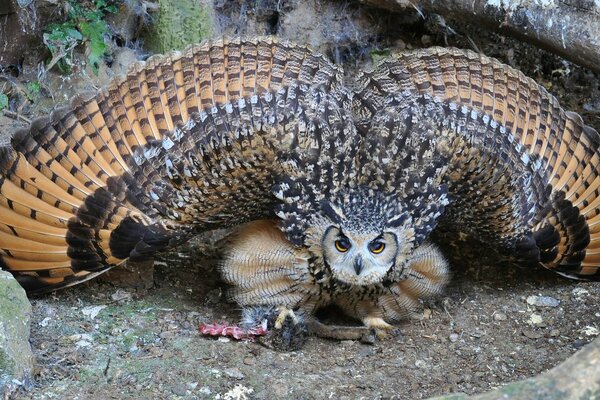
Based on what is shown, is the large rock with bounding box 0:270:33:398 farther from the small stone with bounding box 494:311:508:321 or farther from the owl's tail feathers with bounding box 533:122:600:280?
the owl's tail feathers with bounding box 533:122:600:280

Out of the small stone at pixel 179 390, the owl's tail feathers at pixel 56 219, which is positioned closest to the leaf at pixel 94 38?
the owl's tail feathers at pixel 56 219

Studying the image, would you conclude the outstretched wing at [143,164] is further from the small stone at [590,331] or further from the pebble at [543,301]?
the small stone at [590,331]

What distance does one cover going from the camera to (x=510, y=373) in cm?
476

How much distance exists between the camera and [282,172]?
4773 mm

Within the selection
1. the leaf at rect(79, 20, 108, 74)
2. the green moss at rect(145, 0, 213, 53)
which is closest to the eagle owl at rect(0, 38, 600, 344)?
the leaf at rect(79, 20, 108, 74)

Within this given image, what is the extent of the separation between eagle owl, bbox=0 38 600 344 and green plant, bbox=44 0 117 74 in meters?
1.16

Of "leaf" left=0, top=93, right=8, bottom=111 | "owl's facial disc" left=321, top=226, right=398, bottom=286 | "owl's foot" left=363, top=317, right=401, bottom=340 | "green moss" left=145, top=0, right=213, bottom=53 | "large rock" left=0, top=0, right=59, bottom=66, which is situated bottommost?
"owl's foot" left=363, top=317, right=401, bottom=340

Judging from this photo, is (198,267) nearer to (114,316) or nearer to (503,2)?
(114,316)

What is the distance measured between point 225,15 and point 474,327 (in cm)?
269

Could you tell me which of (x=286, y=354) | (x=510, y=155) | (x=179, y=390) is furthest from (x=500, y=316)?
(x=179, y=390)

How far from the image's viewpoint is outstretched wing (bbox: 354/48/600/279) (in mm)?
5000

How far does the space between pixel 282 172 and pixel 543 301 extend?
175 cm

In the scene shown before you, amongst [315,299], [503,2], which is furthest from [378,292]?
[503,2]

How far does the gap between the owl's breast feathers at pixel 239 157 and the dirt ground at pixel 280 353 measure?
359mm
